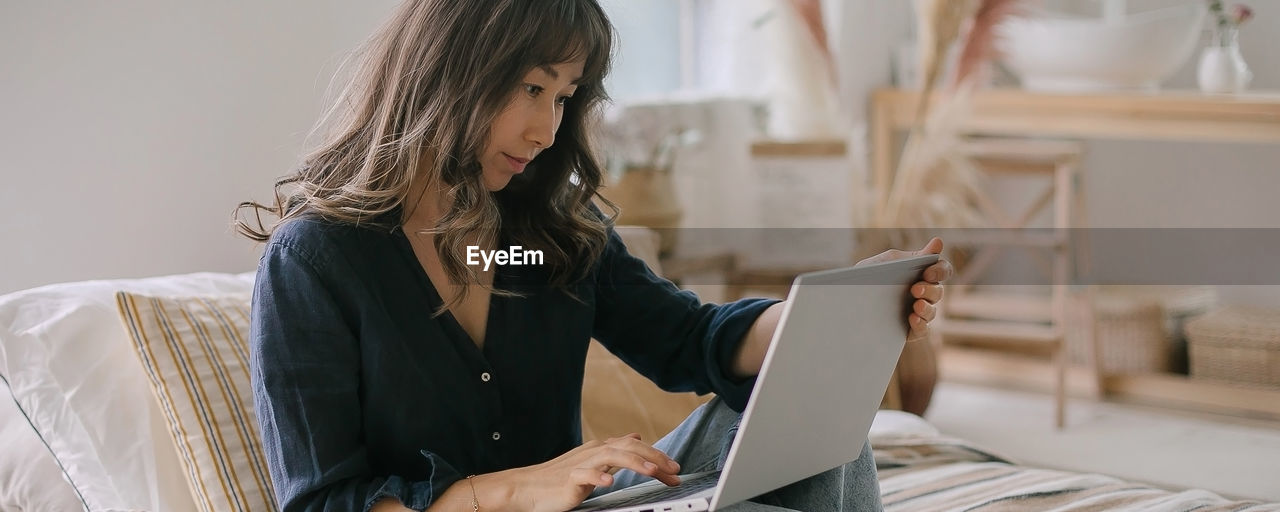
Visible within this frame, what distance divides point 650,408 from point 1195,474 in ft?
5.37

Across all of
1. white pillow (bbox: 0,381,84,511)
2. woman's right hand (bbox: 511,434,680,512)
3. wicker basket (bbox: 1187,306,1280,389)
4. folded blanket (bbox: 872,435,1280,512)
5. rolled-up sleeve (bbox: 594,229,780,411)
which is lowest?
wicker basket (bbox: 1187,306,1280,389)

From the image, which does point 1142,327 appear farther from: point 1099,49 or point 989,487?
point 989,487

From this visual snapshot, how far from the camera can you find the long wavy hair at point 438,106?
1.21m

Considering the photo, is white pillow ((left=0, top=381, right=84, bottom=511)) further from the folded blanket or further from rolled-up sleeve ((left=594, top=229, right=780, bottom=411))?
the folded blanket

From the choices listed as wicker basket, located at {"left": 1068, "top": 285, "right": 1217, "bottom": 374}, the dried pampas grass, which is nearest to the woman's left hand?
the dried pampas grass

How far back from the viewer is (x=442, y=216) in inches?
51.6

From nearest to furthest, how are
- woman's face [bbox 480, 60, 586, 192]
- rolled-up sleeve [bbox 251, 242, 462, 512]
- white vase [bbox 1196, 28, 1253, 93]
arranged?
rolled-up sleeve [bbox 251, 242, 462, 512], woman's face [bbox 480, 60, 586, 192], white vase [bbox 1196, 28, 1253, 93]

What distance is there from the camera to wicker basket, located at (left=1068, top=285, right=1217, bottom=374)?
339 cm

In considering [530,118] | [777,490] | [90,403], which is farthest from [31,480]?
[777,490]

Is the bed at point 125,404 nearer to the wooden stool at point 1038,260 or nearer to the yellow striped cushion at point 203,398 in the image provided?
the yellow striped cushion at point 203,398

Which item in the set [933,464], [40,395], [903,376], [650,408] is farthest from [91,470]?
[903,376]

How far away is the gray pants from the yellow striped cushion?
0.40 metres

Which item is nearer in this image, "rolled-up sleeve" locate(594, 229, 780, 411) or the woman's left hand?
the woman's left hand

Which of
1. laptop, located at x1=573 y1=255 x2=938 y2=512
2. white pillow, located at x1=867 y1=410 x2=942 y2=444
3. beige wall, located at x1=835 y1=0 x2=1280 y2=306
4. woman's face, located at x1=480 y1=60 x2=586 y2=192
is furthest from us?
beige wall, located at x1=835 y1=0 x2=1280 y2=306
